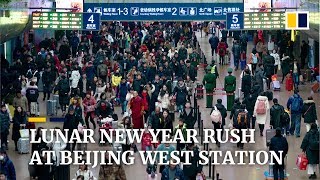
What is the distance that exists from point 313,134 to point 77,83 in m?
14.8

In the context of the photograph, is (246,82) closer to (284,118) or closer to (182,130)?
(284,118)

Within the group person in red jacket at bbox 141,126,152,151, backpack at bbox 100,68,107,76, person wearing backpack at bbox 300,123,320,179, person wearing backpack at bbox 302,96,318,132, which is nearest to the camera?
person wearing backpack at bbox 300,123,320,179

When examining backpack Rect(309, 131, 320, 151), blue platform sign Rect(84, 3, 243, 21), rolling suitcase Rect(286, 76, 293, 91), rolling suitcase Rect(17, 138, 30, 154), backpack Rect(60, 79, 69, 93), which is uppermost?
blue platform sign Rect(84, 3, 243, 21)

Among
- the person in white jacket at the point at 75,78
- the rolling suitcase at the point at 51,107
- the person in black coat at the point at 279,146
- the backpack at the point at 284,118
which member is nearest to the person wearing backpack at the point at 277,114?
the backpack at the point at 284,118

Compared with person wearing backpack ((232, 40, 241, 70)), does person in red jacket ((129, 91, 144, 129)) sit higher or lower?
lower

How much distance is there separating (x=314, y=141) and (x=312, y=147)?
15 centimetres

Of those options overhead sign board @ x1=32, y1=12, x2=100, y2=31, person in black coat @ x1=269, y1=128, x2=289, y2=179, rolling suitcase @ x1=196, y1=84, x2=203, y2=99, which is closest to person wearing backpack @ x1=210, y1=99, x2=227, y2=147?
person in black coat @ x1=269, y1=128, x2=289, y2=179

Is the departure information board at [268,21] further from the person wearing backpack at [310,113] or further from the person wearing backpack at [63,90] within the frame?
the person wearing backpack at [310,113]

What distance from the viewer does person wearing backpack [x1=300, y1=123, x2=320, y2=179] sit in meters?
29.1

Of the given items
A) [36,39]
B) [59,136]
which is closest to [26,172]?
[59,136]

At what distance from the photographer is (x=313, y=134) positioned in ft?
95.7

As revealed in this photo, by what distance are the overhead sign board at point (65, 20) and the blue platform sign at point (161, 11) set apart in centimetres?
141

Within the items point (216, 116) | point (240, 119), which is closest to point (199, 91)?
point (216, 116)

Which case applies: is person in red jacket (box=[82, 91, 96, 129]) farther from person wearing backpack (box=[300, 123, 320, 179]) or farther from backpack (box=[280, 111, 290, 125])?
person wearing backpack (box=[300, 123, 320, 179])
